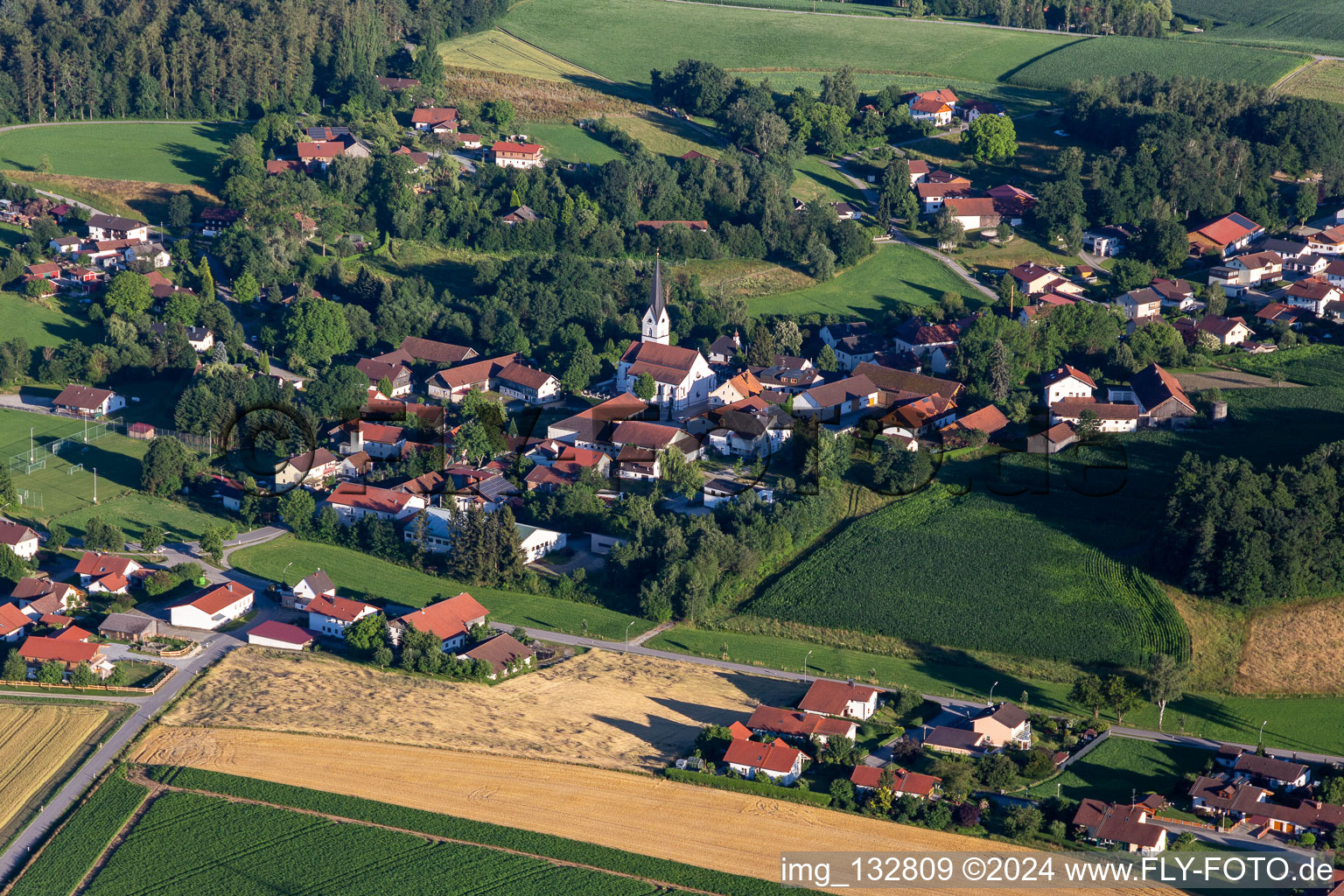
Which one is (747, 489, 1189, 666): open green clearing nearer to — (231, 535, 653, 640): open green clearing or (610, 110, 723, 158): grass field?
(231, 535, 653, 640): open green clearing

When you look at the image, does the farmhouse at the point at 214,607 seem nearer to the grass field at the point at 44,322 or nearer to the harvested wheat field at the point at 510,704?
the harvested wheat field at the point at 510,704

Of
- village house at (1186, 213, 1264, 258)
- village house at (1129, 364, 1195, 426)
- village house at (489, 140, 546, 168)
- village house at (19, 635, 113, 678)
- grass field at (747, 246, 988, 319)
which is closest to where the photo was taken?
village house at (19, 635, 113, 678)

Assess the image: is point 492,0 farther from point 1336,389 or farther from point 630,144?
point 1336,389


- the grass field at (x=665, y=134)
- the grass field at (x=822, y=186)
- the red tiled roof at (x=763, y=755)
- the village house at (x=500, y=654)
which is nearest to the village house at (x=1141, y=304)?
the grass field at (x=822, y=186)

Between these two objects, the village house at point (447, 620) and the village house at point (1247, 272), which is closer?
the village house at point (447, 620)

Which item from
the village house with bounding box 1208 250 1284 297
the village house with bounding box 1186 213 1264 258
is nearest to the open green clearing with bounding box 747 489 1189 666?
the village house with bounding box 1208 250 1284 297

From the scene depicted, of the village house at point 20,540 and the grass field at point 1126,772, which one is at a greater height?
the village house at point 20,540
